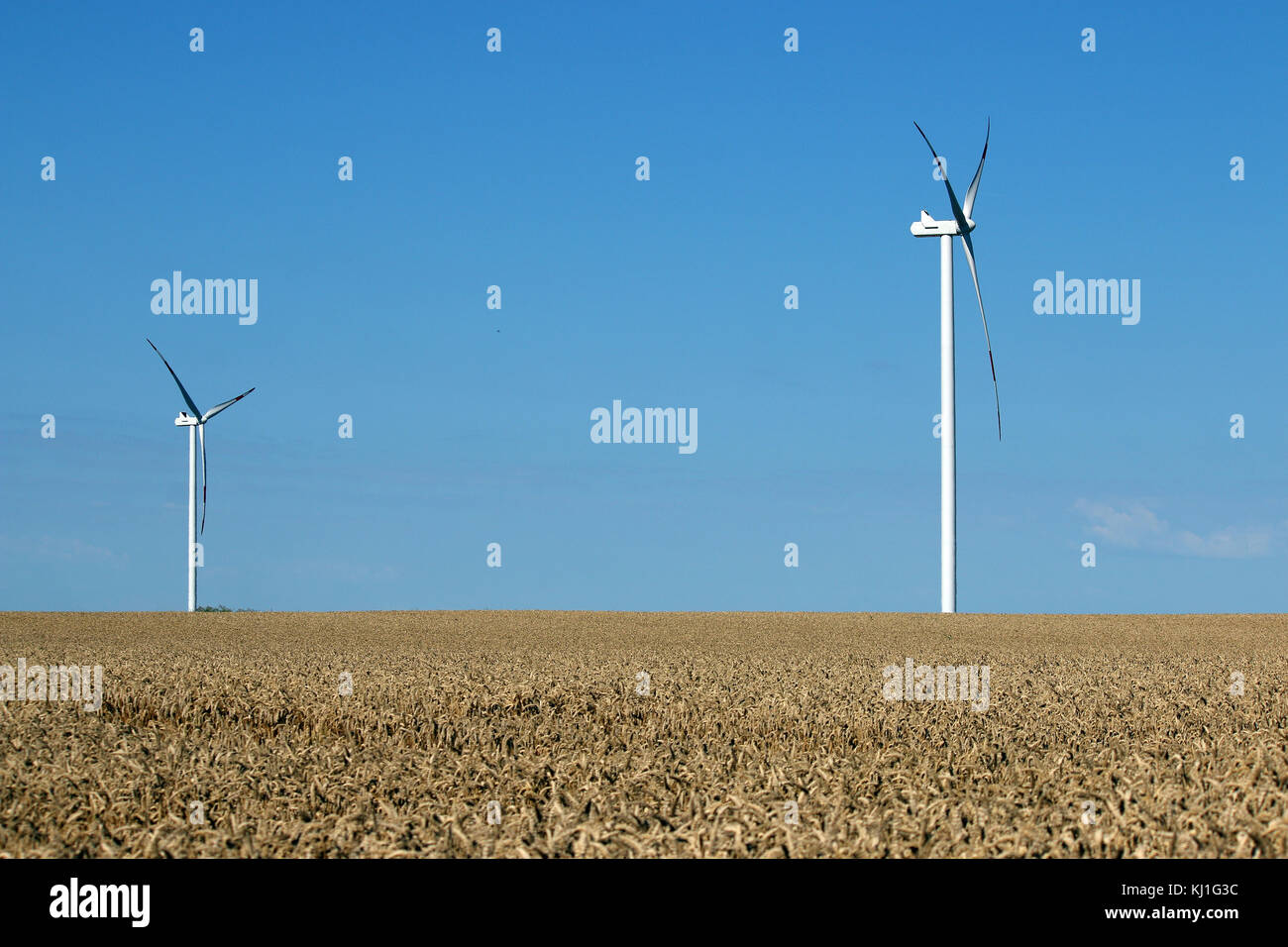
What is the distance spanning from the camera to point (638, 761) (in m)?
9.77

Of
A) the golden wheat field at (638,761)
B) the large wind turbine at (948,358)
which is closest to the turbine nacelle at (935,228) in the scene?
the large wind turbine at (948,358)

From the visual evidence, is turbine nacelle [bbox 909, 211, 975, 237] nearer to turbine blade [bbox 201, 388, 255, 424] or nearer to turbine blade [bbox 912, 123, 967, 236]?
turbine blade [bbox 912, 123, 967, 236]

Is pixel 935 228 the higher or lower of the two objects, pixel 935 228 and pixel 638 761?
the higher

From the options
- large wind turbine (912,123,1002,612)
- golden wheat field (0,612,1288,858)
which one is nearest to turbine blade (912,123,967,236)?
large wind turbine (912,123,1002,612)

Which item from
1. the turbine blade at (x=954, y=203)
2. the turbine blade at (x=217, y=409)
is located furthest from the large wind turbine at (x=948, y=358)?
the turbine blade at (x=217, y=409)

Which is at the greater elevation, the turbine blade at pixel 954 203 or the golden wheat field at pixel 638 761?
the turbine blade at pixel 954 203

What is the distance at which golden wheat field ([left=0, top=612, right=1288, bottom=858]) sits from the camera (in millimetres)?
6961

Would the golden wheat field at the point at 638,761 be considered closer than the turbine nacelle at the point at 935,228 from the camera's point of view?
Yes

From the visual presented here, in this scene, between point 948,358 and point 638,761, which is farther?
point 948,358

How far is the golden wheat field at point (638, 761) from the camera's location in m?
6.96

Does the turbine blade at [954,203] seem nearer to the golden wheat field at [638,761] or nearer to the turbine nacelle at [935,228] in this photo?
the turbine nacelle at [935,228]

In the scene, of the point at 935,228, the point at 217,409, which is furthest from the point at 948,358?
the point at 217,409

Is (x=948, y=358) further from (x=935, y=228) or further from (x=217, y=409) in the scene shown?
(x=217, y=409)
